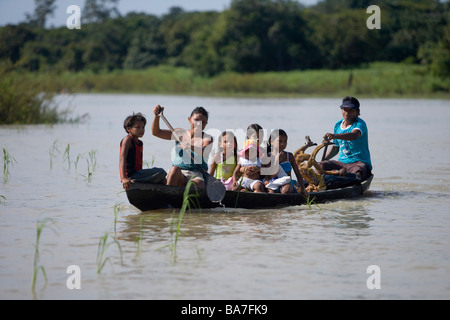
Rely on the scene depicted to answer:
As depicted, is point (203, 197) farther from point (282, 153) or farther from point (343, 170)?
point (343, 170)

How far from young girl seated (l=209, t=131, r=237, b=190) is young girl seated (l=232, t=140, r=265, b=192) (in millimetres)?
135

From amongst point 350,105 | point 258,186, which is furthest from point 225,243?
point 350,105

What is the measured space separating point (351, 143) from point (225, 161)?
1.75 meters

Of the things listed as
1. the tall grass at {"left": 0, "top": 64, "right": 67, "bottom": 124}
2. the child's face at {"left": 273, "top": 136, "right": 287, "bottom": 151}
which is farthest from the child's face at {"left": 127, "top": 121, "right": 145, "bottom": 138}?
the tall grass at {"left": 0, "top": 64, "right": 67, "bottom": 124}

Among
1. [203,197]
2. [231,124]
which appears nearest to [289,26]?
[231,124]

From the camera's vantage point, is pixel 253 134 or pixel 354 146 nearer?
pixel 253 134

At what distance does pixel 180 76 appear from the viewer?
1945 inches

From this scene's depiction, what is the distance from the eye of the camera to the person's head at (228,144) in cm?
862

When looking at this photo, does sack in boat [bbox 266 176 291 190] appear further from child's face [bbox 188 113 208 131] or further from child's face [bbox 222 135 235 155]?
child's face [bbox 188 113 208 131]

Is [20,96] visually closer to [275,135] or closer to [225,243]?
[275,135]

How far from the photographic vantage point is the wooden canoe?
8.00 metres

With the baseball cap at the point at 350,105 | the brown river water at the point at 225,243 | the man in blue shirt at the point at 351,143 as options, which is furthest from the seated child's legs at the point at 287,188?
the baseball cap at the point at 350,105

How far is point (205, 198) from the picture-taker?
8.24m
